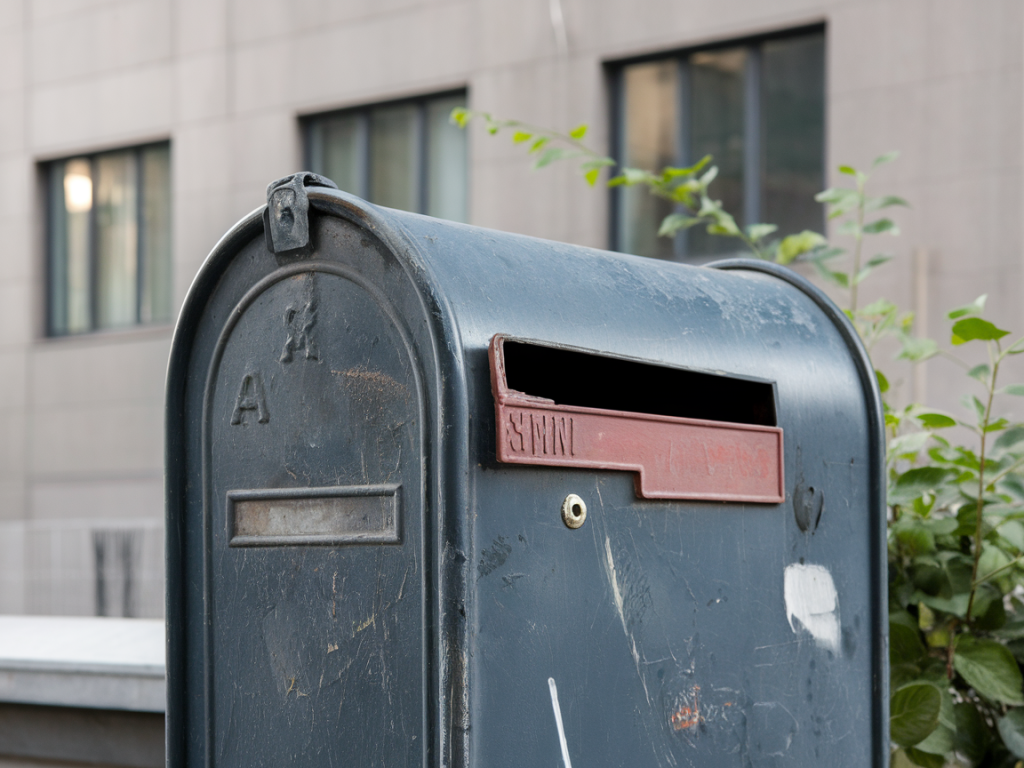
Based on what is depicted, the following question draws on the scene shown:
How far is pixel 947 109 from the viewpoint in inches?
286

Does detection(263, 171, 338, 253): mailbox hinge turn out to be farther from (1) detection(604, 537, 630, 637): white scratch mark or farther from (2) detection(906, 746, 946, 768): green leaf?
(2) detection(906, 746, 946, 768): green leaf

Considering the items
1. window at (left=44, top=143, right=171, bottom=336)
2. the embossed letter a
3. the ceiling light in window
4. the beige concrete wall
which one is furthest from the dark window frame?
the embossed letter a

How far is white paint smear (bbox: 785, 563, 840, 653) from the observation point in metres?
2.02

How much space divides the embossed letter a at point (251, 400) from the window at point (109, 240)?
32.3ft

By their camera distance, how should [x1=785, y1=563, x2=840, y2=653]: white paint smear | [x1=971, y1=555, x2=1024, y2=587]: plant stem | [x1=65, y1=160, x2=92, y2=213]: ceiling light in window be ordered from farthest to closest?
[x1=65, y1=160, x2=92, y2=213]: ceiling light in window < [x1=971, y1=555, x2=1024, y2=587]: plant stem < [x1=785, y1=563, x2=840, y2=653]: white paint smear

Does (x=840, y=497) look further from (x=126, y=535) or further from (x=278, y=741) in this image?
(x=126, y=535)

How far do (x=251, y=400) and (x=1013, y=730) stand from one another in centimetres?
165

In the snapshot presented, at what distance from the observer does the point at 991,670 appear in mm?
2426

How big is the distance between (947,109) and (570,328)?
627 cm

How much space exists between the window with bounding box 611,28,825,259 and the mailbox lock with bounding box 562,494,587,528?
6555 millimetres

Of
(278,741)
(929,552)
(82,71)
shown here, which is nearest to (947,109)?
(929,552)

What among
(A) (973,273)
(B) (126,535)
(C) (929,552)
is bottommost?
(B) (126,535)

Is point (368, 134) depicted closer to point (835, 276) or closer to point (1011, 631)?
point (835, 276)

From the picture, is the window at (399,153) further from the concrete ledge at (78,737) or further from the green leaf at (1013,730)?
the green leaf at (1013,730)
